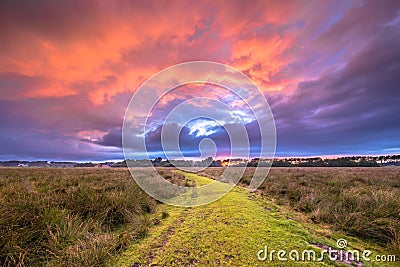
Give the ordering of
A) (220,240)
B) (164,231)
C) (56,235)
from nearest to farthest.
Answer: (56,235) → (220,240) → (164,231)

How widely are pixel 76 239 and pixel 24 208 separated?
1373 millimetres

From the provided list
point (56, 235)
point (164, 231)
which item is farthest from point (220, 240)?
point (56, 235)

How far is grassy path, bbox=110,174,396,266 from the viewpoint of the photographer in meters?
3.49

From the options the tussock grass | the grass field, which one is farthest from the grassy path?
the tussock grass

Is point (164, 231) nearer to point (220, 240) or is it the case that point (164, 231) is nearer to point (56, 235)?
point (220, 240)

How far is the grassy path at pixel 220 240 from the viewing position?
3490 mm

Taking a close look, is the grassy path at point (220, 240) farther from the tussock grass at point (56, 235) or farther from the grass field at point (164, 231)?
the tussock grass at point (56, 235)

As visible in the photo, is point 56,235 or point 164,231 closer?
point 56,235

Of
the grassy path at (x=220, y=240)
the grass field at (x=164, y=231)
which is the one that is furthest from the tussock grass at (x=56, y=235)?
the grassy path at (x=220, y=240)

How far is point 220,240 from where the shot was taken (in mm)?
4359

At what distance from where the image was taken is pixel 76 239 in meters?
3.73

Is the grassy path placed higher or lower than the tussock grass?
lower

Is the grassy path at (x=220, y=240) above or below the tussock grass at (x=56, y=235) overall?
below

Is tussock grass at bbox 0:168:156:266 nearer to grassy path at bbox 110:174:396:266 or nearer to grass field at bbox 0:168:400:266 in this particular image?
grass field at bbox 0:168:400:266
